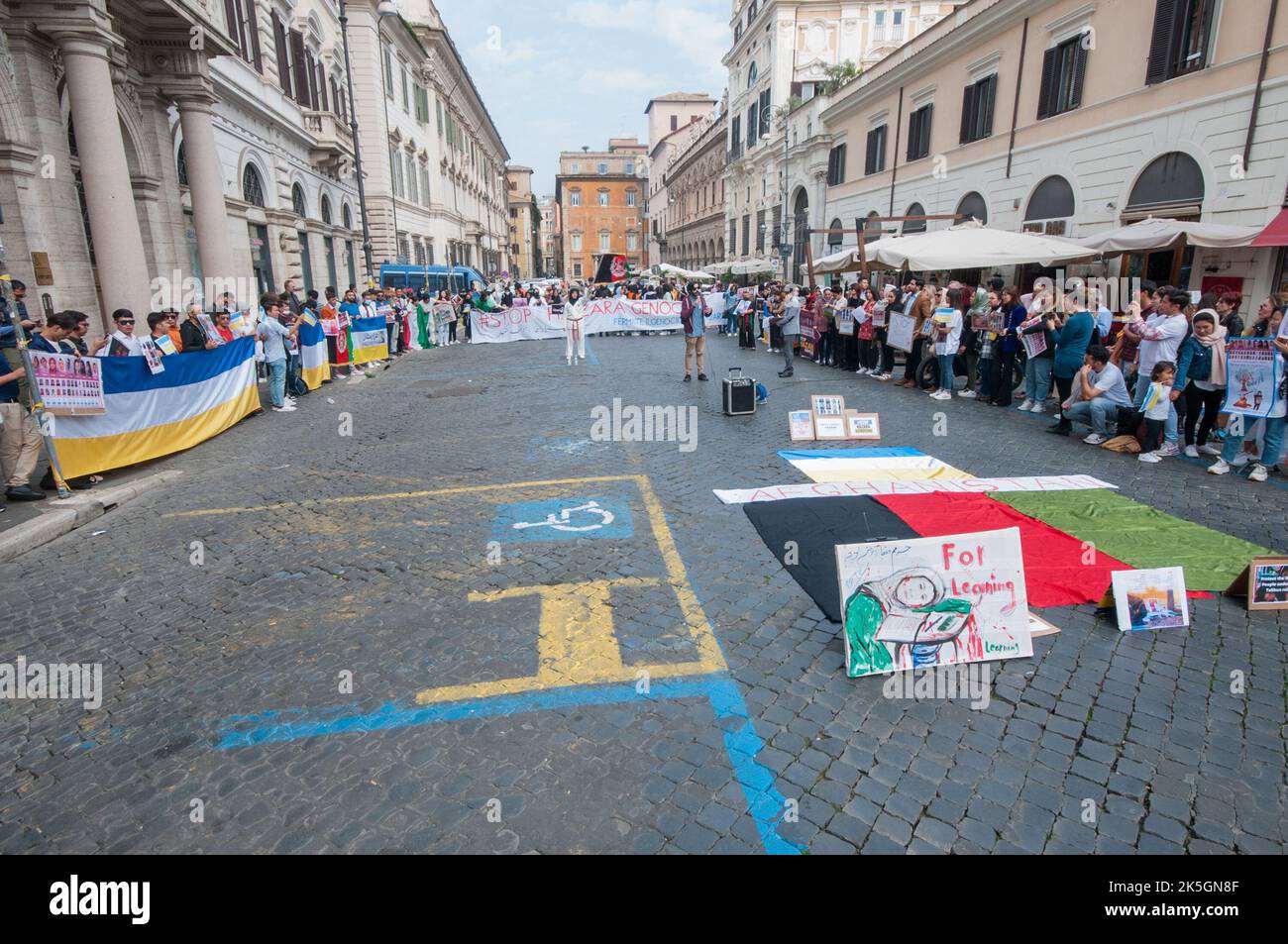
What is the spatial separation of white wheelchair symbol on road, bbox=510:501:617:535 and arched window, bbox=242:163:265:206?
60.0ft

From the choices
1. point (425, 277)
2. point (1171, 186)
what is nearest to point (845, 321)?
point (1171, 186)

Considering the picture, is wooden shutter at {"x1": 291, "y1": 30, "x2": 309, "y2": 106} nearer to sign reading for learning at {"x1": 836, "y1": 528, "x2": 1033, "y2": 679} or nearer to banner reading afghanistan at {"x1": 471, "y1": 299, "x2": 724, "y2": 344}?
banner reading afghanistan at {"x1": 471, "y1": 299, "x2": 724, "y2": 344}

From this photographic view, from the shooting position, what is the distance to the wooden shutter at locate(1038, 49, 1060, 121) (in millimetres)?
19125

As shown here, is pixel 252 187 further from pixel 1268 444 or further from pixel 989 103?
pixel 1268 444

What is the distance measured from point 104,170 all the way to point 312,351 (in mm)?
4556

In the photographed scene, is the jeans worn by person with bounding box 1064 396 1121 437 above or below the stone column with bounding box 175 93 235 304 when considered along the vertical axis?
below

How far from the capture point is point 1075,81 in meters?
18.2

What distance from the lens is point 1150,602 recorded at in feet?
14.3

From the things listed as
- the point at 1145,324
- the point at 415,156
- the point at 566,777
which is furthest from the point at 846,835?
the point at 415,156

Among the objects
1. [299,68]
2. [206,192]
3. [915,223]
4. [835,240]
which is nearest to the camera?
[206,192]

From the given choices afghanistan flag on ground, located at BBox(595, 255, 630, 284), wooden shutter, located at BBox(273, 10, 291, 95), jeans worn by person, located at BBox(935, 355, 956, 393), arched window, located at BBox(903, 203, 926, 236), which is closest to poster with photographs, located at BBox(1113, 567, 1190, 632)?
jeans worn by person, located at BBox(935, 355, 956, 393)

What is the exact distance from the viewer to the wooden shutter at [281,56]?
2155cm
